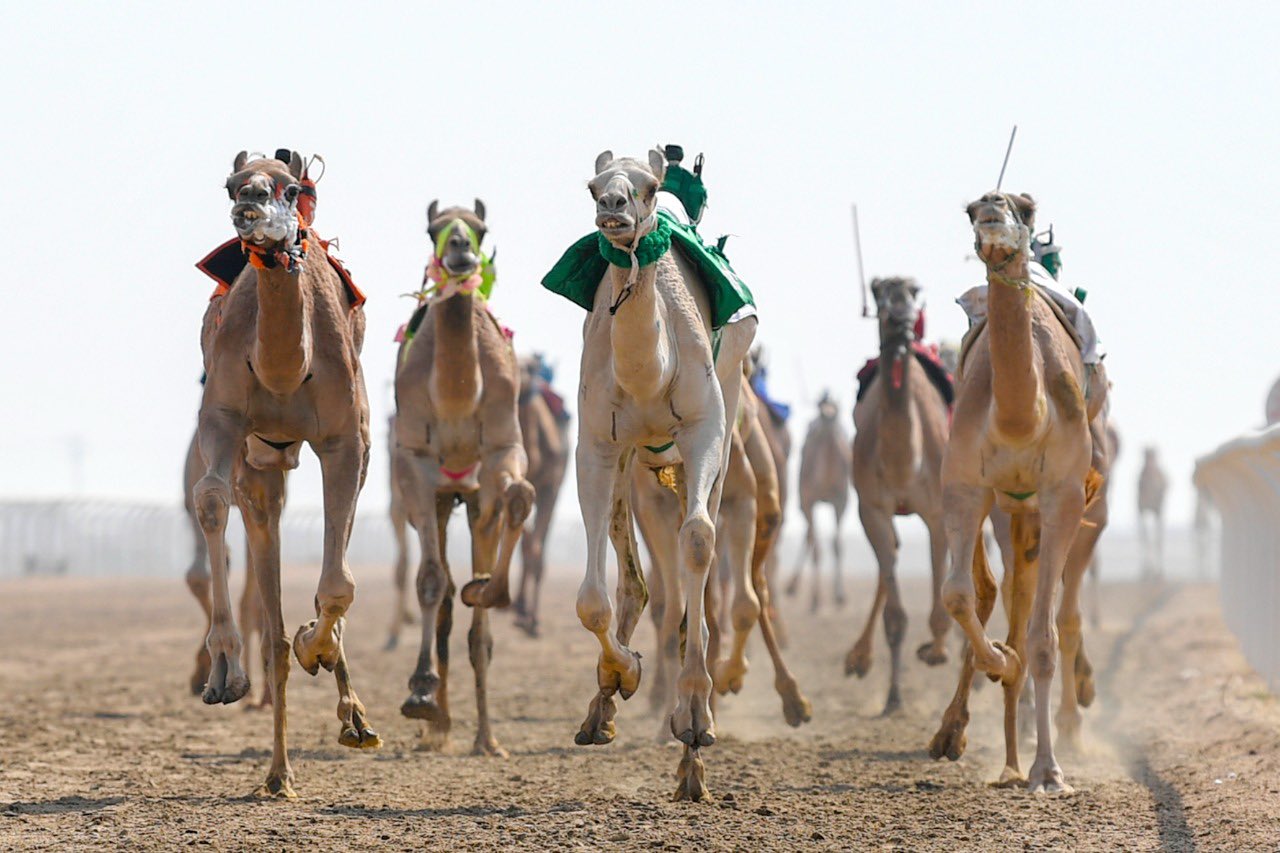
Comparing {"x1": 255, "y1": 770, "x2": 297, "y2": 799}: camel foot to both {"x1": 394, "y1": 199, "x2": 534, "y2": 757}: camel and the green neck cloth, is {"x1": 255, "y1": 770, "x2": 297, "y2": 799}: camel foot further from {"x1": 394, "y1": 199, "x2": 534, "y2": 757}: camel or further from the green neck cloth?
the green neck cloth

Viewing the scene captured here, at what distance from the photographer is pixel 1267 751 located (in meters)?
10.7

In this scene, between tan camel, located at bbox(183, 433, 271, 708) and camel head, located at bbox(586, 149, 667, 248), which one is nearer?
camel head, located at bbox(586, 149, 667, 248)

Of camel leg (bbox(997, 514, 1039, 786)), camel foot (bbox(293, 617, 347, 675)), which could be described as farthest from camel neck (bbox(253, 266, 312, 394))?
camel leg (bbox(997, 514, 1039, 786))

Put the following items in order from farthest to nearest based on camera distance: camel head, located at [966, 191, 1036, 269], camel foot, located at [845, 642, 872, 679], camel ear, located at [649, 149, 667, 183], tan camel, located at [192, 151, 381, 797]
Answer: camel foot, located at [845, 642, 872, 679]
camel head, located at [966, 191, 1036, 269]
camel ear, located at [649, 149, 667, 183]
tan camel, located at [192, 151, 381, 797]

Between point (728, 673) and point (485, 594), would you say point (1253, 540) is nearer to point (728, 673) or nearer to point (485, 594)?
point (728, 673)

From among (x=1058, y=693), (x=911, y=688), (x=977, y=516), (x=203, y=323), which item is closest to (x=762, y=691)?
(x=911, y=688)

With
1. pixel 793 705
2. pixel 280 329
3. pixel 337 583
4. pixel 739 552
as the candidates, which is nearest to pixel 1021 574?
pixel 739 552

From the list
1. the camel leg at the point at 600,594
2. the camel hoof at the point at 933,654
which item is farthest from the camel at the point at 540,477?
the camel leg at the point at 600,594

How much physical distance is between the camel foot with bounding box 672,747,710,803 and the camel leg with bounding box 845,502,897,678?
513cm

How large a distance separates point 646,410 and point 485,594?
249 centimetres

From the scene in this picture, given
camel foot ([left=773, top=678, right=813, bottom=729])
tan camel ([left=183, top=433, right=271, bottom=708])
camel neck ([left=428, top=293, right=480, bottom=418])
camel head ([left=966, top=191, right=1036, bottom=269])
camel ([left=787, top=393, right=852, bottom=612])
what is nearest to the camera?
camel head ([left=966, top=191, right=1036, bottom=269])

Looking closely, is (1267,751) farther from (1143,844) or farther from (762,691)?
(762,691)

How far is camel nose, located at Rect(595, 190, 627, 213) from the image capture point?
8.57m

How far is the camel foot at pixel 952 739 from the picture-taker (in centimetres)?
1081
